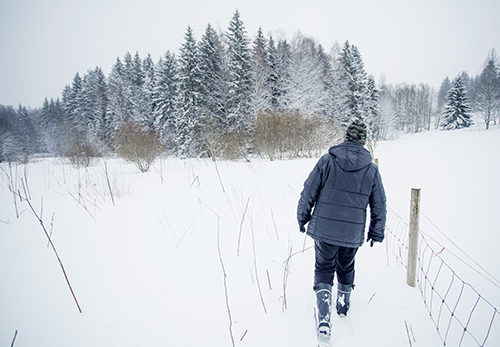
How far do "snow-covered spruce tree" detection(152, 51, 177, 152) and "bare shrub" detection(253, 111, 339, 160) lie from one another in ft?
37.8

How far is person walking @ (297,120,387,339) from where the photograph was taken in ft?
4.82

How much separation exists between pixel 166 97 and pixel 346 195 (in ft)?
70.2

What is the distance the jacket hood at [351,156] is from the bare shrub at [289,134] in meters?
9.53

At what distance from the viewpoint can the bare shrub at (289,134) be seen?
10906mm

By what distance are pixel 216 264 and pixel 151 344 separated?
97 centimetres

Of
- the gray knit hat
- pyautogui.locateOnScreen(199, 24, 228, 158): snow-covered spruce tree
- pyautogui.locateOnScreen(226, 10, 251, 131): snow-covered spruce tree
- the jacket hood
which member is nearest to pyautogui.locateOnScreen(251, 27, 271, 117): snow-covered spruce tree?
pyautogui.locateOnScreen(226, 10, 251, 131): snow-covered spruce tree

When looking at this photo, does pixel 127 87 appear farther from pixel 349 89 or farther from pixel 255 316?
pixel 255 316

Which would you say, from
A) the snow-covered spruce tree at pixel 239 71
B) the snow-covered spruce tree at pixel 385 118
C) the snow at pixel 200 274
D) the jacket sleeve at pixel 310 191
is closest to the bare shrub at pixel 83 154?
the snow at pixel 200 274

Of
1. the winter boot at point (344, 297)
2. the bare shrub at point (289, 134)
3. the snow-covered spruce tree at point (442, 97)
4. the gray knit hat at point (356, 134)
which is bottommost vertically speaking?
the winter boot at point (344, 297)

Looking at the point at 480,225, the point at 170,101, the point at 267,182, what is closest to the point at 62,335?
the point at 267,182

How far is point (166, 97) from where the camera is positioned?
1964 cm

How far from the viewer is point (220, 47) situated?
16.0 metres

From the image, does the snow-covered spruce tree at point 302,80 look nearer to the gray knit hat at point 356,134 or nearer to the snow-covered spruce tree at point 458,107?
the gray knit hat at point 356,134

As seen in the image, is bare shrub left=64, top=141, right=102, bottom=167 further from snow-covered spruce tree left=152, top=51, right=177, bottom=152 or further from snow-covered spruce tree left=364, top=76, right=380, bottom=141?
snow-covered spruce tree left=364, top=76, right=380, bottom=141
